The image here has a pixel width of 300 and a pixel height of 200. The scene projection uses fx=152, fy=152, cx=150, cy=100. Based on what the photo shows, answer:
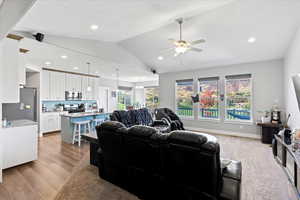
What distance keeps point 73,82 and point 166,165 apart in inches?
258

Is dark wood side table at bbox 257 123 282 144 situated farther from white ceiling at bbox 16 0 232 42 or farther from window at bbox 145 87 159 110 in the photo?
window at bbox 145 87 159 110

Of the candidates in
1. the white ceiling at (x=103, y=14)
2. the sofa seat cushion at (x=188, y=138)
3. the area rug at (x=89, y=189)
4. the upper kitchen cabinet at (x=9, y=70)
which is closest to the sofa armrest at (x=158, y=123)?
the area rug at (x=89, y=189)

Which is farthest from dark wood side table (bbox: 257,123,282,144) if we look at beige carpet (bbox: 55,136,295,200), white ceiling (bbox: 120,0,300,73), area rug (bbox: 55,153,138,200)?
area rug (bbox: 55,153,138,200)

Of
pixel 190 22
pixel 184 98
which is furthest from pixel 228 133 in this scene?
pixel 190 22

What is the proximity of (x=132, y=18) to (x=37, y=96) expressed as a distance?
15.7ft

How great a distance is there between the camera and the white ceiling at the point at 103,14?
2.45 metres

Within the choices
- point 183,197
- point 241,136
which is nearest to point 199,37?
point 241,136

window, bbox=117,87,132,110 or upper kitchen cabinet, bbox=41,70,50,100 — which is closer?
upper kitchen cabinet, bbox=41,70,50,100

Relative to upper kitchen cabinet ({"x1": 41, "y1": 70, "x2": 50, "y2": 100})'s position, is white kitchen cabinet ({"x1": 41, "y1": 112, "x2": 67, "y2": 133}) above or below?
below

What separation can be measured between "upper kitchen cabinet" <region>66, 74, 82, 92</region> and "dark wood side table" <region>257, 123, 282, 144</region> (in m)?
7.39

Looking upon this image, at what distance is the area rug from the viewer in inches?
83.6

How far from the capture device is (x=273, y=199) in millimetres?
2119

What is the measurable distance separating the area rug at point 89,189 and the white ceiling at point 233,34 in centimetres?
394

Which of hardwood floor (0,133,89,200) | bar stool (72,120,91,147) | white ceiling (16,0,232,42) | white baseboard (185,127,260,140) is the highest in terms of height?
white ceiling (16,0,232,42)
